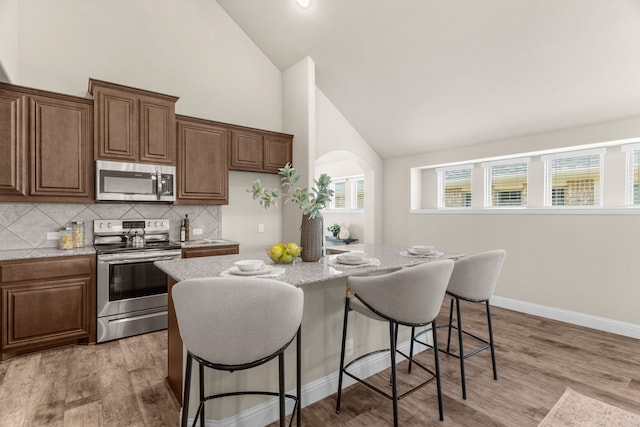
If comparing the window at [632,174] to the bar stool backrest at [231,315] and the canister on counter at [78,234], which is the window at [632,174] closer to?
the bar stool backrest at [231,315]

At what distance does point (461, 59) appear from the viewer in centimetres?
331

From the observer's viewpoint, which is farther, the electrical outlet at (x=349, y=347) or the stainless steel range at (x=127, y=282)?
the stainless steel range at (x=127, y=282)

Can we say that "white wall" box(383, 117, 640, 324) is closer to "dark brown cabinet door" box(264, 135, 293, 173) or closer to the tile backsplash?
"dark brown cabinet door" box(264, 135, 293, 173)

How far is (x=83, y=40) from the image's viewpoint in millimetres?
3344

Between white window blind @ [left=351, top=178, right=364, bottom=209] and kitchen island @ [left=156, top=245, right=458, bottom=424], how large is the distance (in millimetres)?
4562

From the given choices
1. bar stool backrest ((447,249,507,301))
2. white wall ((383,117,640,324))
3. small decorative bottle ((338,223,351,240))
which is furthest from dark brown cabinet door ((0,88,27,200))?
small decorative bottle ((338,223,351,240))

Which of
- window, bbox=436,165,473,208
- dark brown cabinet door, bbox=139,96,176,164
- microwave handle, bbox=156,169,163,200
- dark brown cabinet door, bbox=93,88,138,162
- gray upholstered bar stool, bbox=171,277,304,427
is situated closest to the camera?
gray upholstered bar stool, bbox=171,277,304,427

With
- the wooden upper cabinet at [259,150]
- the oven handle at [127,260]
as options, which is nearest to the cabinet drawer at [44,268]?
the oven handle at [127,260]

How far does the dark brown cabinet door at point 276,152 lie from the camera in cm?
427

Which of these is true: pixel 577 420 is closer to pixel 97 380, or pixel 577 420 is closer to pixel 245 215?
pixel 97 380

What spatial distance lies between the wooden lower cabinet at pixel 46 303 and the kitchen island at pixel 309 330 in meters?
1.27

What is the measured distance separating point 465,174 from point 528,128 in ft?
3.68

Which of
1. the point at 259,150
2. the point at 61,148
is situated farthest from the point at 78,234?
the point at 259,150

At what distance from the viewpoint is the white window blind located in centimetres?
695
